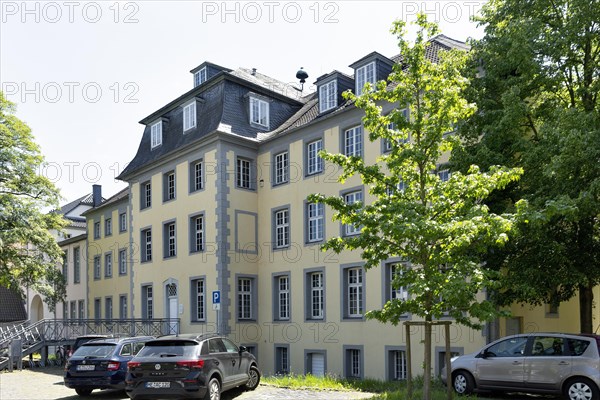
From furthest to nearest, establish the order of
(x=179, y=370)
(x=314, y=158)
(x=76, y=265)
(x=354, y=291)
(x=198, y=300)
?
1. (x=76, y=265)
2. (x=198, y=300)
3. (x=314, y=158)
4. (x=354, y=291)
5. (x=179, y=370)

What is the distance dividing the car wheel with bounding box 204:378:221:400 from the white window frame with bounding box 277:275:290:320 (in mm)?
13256

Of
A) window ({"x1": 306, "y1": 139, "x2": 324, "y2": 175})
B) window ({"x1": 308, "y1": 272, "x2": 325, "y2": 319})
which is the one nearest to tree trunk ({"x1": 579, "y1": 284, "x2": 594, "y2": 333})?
window ({"x1": 308, "y1": 272, "x2": 325, "y2": 319})

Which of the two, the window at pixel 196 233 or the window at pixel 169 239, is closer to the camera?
the window at pixel 196 233

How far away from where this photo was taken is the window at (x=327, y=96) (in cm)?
2669

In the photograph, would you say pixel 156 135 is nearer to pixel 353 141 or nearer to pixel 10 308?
pixel 353 141

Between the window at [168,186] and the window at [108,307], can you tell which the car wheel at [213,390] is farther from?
the window at [108,307]

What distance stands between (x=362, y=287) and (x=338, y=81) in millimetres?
8424

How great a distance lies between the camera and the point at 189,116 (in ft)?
102

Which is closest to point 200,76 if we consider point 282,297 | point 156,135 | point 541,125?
point 156,135

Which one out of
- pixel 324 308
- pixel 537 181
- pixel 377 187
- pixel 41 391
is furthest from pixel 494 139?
pixel 41 391

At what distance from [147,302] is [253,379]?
17898 millimetres

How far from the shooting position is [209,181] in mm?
28203

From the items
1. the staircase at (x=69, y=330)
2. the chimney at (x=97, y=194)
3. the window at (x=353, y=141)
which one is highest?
the chimney at (x=97, y=194)

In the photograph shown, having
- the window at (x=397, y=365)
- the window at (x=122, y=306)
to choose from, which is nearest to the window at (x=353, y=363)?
the window at (x=397, y=365)
